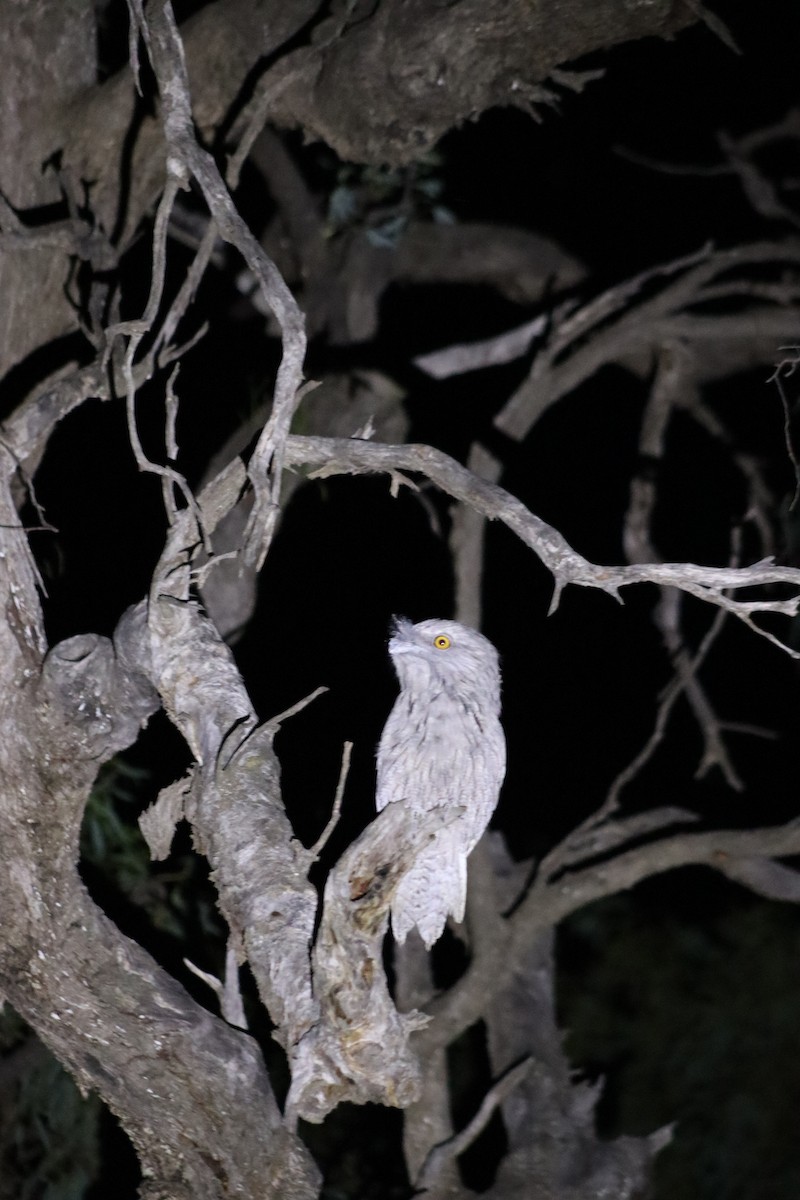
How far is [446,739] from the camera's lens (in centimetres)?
290

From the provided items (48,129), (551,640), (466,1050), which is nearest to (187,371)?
(48,129)

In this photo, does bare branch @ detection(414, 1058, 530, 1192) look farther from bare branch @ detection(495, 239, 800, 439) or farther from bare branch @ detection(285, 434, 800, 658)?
bare branch @ detection(495, 239, 800, 439)

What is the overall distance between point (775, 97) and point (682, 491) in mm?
1723

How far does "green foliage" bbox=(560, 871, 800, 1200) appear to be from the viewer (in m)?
6.74

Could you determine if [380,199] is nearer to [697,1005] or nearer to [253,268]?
[253,268]

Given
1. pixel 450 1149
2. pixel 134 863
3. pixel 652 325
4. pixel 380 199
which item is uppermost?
pixel 380 199

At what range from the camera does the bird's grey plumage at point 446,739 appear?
2879 millimetres

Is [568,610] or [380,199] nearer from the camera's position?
[380,199]

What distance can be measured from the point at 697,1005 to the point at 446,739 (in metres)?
4.68

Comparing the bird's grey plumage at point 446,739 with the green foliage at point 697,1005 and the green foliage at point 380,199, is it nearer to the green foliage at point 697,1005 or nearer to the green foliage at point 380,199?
the green foliage at point 380,199

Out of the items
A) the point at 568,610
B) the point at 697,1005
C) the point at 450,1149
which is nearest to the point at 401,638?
the point at 450,1149

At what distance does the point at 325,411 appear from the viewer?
4.02m

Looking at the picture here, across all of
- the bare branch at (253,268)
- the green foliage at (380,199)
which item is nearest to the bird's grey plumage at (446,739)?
the bare branch at (253,268)

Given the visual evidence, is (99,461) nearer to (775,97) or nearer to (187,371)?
(187,371)
